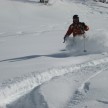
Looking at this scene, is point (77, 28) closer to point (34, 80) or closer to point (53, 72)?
point (53, 72)

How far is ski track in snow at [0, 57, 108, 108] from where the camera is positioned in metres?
8.54

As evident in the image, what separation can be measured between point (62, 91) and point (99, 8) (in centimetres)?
3266

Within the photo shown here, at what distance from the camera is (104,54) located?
500 inches

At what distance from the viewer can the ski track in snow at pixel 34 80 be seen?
8539 mm

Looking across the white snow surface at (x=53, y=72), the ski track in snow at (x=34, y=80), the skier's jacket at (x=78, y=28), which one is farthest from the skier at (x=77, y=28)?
the ski track in snow at (x=34, y=80)

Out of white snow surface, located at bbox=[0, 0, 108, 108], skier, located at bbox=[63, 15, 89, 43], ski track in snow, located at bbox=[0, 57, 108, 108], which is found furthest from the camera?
skier, located at bbox=[63, 15, 89, 43]

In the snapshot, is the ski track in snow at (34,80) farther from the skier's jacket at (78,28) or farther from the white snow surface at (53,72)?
the skier's jacket at (78,28)

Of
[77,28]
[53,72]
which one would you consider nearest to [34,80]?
[53,72]

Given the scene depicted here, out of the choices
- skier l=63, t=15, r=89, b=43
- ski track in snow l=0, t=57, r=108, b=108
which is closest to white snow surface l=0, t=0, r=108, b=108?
ski track in snow l=0, t=57, r=108, b=108

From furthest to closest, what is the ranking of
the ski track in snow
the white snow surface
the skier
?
the skier < the ski track in snow < the white snow surface

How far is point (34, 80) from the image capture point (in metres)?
9.38

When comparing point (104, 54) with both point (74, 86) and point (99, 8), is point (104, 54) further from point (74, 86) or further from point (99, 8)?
point (99, 8)

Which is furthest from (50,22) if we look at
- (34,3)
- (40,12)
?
(34,3)

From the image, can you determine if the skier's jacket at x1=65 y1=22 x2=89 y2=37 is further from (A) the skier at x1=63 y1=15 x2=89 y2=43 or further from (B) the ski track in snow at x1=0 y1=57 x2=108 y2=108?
(B) the ski track in snow at x1=0 y1=57 x2=108 y2=108
